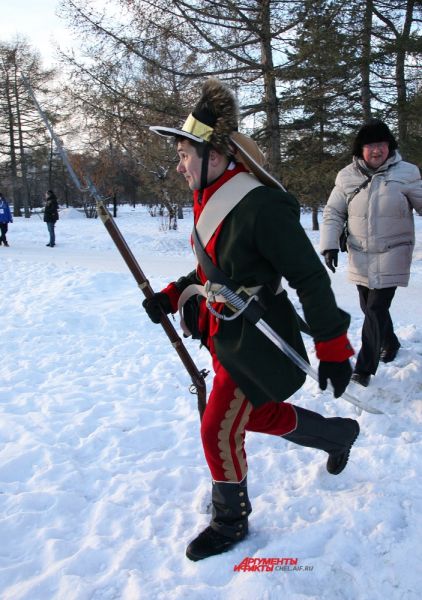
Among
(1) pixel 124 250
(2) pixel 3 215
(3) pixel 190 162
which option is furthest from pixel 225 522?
(2) pixel 3 215

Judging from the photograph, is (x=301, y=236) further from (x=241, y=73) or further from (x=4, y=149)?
(x=4, y=149)

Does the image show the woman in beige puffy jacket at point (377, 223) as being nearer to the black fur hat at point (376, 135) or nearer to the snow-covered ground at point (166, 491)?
the black fur hat at point (376, 135)

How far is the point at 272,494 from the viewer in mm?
2740

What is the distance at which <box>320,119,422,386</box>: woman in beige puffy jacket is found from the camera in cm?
368

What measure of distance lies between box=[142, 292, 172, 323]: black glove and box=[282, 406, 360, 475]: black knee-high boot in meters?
0.94

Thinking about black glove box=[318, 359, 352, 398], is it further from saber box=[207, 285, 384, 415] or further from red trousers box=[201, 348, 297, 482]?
red trousers box=[201, 348, 297, 482]

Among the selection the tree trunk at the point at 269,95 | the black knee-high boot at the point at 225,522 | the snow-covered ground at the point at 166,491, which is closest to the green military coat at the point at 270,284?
the black knee-high boot at the point at 225,522

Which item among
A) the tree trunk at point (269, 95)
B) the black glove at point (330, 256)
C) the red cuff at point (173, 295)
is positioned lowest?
the red cuff at point (173, 295)

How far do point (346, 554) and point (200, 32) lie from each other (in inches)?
332

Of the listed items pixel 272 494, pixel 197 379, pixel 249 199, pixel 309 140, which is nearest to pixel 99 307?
pixel 197 379

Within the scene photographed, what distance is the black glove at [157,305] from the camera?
273 centimetres

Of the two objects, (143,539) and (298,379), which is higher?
(298,379)

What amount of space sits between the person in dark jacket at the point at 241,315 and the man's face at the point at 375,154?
1771 mm

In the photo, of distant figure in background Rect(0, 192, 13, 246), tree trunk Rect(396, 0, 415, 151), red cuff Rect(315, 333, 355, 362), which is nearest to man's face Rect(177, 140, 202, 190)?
red cuff Rect(315, 333, 355, 362)
